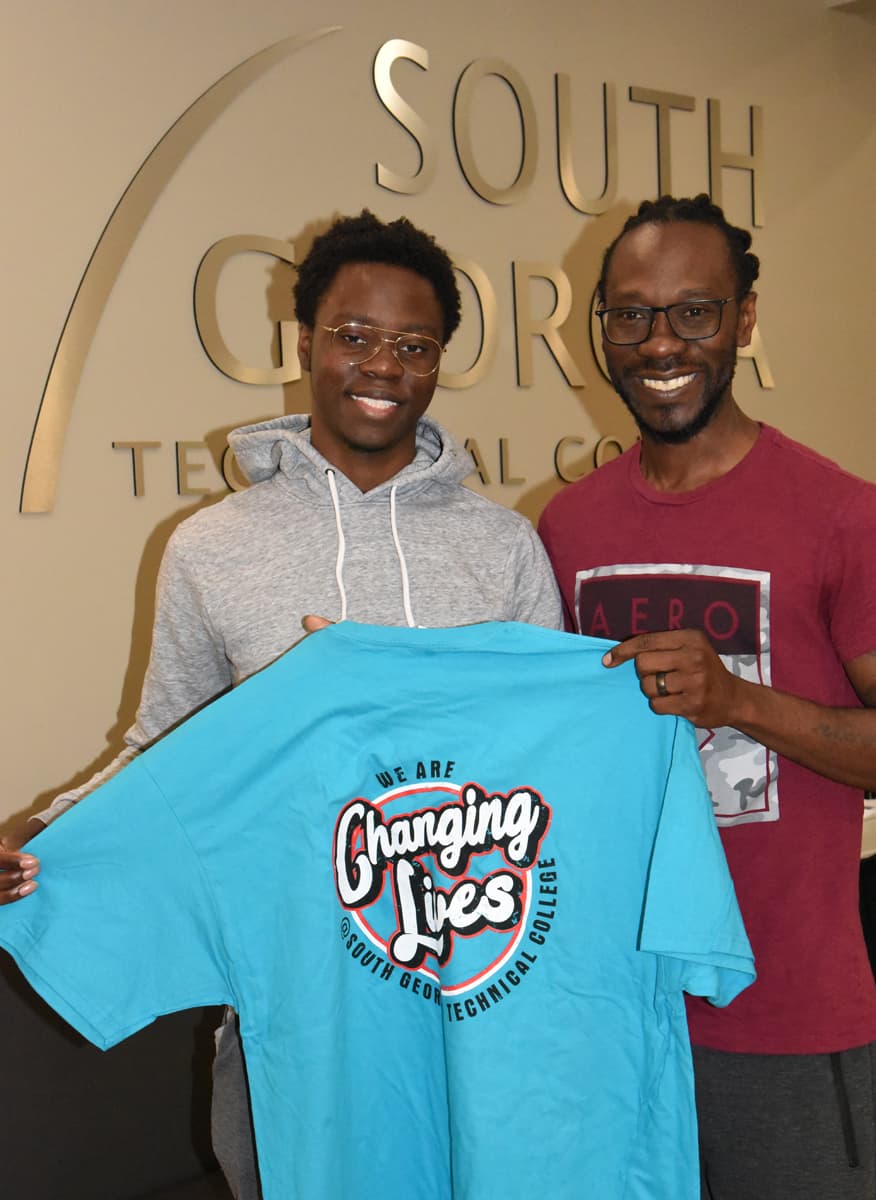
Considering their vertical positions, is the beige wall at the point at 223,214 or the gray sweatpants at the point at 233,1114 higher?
the beige wall at the point at 223,214

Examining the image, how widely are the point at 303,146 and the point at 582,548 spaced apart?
168 cm

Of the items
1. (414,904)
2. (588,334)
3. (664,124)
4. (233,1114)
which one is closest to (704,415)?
(414,904)

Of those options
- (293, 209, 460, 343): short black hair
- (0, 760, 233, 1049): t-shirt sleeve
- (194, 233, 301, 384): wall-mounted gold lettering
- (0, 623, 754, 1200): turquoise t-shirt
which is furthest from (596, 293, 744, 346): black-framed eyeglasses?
(194, 233, 301, 384): wall-mounted gold lettering

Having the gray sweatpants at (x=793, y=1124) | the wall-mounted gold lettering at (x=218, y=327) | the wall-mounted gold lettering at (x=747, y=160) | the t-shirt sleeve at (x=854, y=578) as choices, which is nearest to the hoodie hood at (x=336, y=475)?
the t-shirt sleeve at (x=854, y=578)

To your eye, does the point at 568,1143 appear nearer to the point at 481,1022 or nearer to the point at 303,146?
the point at 481,1022

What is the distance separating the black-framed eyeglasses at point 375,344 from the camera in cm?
143

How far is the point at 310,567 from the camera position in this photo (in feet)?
4.72

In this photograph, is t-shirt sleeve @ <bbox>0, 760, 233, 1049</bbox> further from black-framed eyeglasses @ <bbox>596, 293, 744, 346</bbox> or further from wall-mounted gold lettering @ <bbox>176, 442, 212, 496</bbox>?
wall-mounted gold lettering @ <bbox>176, 442, 212, 496</bbox>

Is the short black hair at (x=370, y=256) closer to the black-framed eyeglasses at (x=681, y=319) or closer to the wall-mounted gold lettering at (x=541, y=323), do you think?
the black-framed eyeglasses at (x=681, y=319)

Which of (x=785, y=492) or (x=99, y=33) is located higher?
(x=99, y=33)

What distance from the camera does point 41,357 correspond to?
244cm

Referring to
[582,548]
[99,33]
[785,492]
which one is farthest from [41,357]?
[785,492]

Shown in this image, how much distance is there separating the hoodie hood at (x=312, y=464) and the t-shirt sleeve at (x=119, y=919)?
1.45ft

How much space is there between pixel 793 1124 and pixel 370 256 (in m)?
1.21
